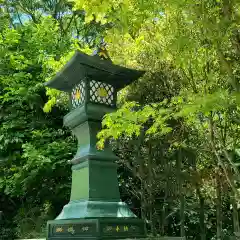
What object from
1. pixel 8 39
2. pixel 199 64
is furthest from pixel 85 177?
pixel 8 39

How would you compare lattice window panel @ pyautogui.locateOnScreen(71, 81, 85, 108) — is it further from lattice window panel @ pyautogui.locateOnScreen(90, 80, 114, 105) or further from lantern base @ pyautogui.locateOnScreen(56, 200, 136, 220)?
lantern base @ pyautogui.locateOnScreen(56, 200, 136, 220)

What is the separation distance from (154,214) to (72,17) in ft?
27.4

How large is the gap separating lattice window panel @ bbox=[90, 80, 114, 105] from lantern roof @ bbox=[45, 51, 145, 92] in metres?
0.06

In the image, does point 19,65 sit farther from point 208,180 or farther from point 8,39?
point 208,180

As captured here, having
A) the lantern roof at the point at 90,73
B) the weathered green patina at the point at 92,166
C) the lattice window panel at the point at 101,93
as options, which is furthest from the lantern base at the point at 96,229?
the lantern roof at the point at 90,73

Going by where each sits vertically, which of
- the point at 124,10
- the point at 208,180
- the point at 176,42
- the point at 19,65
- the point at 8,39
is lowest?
the point at 208,180

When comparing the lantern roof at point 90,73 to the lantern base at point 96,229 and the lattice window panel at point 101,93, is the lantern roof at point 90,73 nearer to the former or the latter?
the lattice window panel at point 101,93

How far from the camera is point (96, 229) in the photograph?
3.49 metres

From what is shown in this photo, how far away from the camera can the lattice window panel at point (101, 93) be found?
14.0ft

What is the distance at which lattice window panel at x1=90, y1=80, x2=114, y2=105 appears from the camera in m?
4.27

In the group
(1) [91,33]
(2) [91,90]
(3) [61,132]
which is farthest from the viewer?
(1) [91,33]

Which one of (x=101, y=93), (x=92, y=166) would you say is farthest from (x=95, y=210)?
(x=101, y=93)

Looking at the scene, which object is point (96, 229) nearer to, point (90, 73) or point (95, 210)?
point (95, 210)

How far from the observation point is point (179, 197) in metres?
6.65
